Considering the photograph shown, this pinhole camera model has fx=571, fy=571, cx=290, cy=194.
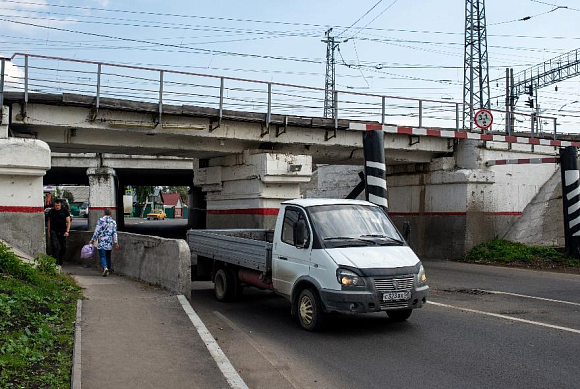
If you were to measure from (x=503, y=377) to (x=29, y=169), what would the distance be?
12035 mm

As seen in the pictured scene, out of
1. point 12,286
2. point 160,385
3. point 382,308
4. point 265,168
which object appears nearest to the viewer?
point 160,385

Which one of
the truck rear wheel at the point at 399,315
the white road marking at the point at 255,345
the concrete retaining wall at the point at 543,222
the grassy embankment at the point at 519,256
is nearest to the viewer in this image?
the white road marking at the point at 255,345

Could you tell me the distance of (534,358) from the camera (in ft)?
22.2

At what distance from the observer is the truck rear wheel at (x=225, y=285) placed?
1124 centimetres

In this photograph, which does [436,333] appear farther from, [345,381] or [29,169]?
[29,169]

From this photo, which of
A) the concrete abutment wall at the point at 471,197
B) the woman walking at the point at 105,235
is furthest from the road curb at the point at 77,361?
the concrete abutment wall at the point at 471,197

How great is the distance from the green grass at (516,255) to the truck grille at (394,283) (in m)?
11.9

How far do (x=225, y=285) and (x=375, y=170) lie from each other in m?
6.72

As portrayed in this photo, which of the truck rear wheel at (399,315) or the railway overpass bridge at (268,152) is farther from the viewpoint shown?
the railway overpass bridge at (268,152)

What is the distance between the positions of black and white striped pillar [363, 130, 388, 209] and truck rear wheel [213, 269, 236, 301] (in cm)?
603

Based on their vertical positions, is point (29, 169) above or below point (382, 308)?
above

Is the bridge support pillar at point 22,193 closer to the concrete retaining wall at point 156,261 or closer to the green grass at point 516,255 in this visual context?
the concrete retaining wall at point 156,261

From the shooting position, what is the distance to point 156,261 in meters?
12.1

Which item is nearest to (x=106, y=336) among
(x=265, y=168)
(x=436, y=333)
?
(x=436, y=333)
